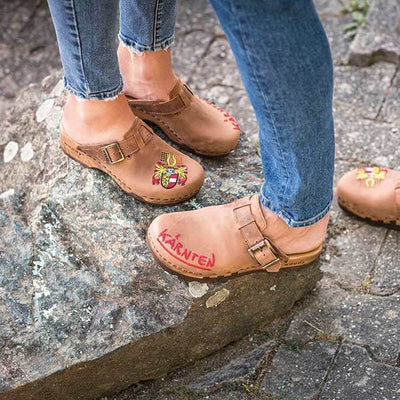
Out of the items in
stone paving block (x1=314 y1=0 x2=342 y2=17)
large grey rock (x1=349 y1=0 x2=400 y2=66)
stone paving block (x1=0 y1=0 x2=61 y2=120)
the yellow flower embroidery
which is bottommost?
stone paving block (x1=0 y1=0 x2=61 y2=120)

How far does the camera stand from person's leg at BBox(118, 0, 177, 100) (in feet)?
6.63

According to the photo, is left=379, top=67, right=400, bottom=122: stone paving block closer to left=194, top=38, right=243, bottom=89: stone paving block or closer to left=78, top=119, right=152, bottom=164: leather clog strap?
left=194, top=38, right=243, bottom=89: stone paving block

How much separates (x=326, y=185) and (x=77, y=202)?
77 cm

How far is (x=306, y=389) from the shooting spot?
2.07 meters

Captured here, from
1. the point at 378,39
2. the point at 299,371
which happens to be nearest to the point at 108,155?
the point at 299,371

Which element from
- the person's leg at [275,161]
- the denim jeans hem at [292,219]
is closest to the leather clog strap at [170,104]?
the person's leg at [275,161]

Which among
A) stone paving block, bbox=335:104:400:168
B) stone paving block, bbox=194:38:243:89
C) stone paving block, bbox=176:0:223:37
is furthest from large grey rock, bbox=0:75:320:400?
stone paving block, bbox=176:0:223:37

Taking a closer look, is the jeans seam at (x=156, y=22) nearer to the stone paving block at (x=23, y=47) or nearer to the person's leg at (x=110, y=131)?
the person's leg at (x=110, y=131)

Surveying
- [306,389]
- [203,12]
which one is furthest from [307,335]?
[203,12]

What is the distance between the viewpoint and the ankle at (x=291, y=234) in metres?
1.92

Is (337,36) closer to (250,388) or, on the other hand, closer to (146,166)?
(146,166)

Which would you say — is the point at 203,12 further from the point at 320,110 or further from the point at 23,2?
the point at 320,110

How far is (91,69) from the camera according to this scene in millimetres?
1856

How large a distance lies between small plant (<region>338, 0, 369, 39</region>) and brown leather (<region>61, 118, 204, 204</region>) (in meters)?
1.68
